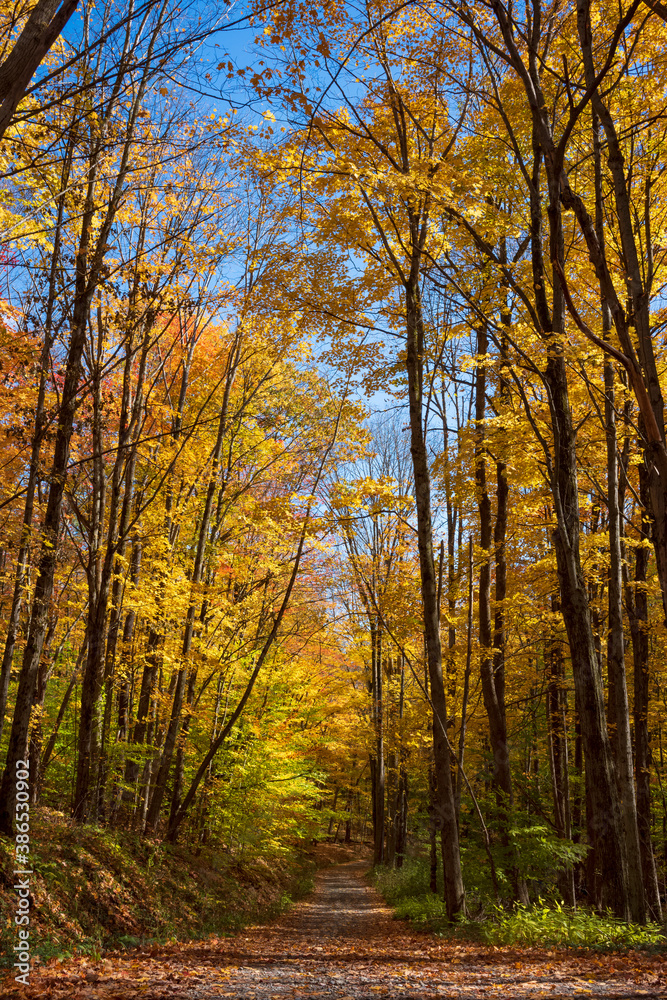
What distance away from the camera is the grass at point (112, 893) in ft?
17.3

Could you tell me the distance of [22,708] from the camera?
18.6 feet

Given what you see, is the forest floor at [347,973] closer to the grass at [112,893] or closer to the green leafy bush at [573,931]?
the green leafy bush at [573,931]

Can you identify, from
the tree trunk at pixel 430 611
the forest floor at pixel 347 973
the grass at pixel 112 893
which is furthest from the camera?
the tree trunk at pixel 430 611

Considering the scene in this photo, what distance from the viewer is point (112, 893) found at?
6637 millimetres

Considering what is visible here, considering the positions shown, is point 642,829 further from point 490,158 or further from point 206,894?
point 490,158

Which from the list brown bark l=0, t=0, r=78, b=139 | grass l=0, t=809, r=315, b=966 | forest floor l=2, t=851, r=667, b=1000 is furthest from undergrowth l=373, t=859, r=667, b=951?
brown bark l=0, t=0, r=78, b=139

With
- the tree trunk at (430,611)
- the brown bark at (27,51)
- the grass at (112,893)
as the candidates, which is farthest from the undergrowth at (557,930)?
the brown bark at (27,51)

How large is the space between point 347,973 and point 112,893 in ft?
10.7

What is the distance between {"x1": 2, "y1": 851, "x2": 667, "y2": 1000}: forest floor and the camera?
3.75 m

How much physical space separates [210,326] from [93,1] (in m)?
5.76

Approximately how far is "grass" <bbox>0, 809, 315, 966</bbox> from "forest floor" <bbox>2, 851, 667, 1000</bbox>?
17.7 inches

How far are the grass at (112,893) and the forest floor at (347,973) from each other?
45cm

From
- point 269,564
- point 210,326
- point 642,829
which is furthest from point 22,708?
point 642,829

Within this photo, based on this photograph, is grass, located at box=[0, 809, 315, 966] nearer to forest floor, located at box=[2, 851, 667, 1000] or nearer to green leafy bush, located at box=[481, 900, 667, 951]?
forest floor, located at box=[2, 851, 667, 1000]
